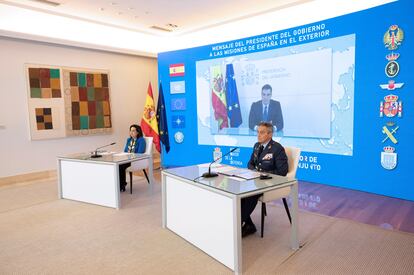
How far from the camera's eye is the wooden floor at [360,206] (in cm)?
327

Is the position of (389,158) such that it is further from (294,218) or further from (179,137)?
(179,137)

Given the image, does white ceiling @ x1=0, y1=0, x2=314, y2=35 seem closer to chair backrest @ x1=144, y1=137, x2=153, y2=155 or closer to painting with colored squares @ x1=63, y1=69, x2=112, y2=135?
painting with colored squares @ x1=63, y1=69, x2=112, y2=135

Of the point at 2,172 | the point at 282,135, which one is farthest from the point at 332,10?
the point at 2,172

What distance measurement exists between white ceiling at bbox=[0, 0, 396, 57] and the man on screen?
3.95ft

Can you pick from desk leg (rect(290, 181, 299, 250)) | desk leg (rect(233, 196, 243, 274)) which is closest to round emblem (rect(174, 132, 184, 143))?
desk leg (rect(290, 181, 299, 250))

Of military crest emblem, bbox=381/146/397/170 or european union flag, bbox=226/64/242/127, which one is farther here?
european union flag, bbox=226/64/242/127

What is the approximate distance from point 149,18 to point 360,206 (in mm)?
4744

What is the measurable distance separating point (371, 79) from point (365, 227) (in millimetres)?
2111

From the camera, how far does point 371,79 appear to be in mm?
4156

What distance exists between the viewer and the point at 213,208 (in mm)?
2484

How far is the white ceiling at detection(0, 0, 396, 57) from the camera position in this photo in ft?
15.9

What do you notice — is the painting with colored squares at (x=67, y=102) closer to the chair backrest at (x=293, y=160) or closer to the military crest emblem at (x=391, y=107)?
the chair backrest at (x=293, y=160)

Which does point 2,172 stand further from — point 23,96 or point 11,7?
point 11,7

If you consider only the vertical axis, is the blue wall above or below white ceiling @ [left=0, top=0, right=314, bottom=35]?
below
